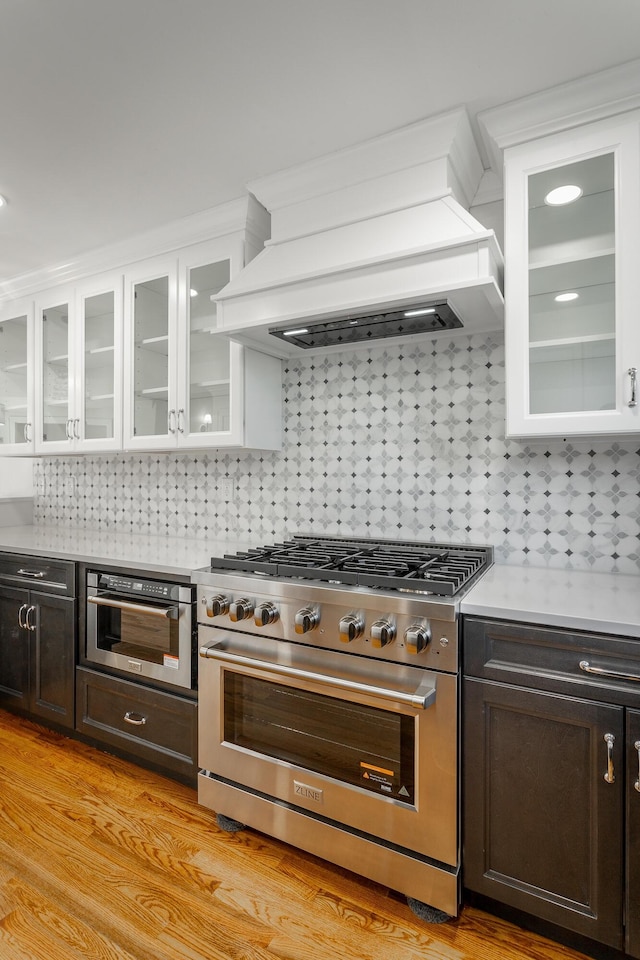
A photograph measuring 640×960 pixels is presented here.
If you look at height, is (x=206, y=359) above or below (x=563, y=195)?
below

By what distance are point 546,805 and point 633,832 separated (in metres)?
0.19

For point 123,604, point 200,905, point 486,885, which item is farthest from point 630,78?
point 200,905

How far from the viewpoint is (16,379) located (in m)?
3.18

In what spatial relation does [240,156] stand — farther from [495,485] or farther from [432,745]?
[432,745]

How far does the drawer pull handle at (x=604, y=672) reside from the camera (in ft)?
4.07

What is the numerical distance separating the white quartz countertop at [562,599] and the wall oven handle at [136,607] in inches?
45.1

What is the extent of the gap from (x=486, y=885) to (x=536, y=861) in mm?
Result: 172

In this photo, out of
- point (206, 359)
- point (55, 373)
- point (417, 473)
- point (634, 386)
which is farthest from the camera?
point (55, 373)

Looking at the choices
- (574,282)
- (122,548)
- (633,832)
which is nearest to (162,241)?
(122,548)

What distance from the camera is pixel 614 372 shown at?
1571mm

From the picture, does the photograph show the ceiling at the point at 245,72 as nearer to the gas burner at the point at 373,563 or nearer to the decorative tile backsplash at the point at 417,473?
the decorative tile backsplash at the point at 417,473

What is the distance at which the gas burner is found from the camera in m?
1.56

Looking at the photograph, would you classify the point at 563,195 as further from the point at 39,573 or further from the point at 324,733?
the point at 39,573

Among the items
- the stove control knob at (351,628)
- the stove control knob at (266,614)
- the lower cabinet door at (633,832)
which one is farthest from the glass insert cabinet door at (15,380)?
the lower cabinet door at (633,832)
